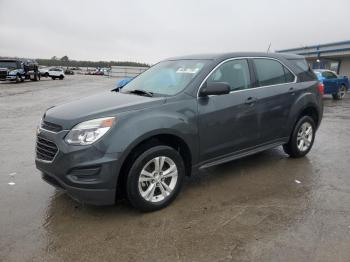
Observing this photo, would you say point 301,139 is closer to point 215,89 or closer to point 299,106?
point 299,106

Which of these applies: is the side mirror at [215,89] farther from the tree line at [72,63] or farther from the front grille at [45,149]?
the tree line at [72,63]

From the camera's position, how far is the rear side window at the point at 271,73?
17.5 ft

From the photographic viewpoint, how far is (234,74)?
5020mm

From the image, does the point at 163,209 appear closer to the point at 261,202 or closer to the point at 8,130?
the point at 261,202

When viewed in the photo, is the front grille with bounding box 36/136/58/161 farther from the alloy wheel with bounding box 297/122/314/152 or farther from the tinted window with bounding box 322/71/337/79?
the tinted window with bounding box 322/71/337/79

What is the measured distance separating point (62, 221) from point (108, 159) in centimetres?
92

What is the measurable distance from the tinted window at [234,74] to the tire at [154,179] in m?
1.23

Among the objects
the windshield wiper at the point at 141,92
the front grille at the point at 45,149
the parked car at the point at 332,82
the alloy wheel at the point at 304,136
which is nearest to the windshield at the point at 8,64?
the parked car at the point at 332,82

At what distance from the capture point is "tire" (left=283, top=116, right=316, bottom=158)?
596cm

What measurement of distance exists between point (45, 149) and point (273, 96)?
331 centimetres

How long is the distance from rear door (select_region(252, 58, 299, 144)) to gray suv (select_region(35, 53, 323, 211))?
2 cm

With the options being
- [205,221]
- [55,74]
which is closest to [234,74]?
[205,221]

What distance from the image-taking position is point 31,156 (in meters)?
6.43

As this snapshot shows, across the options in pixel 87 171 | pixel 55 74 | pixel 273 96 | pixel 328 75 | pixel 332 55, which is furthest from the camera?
pixel 55 74
